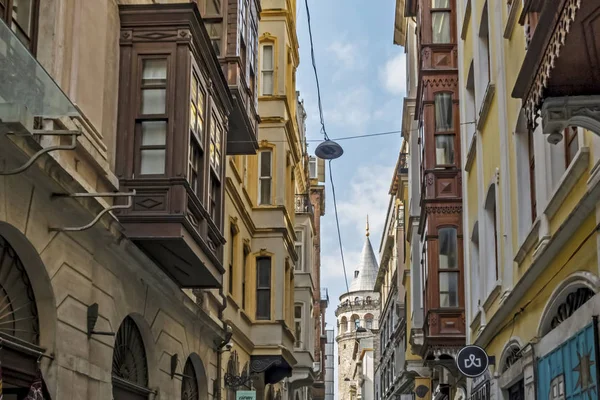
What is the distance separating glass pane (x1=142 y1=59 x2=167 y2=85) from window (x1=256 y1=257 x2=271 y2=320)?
14.6 m

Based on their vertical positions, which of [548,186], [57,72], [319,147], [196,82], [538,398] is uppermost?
[319,147]

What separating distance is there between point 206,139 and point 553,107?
881 cm

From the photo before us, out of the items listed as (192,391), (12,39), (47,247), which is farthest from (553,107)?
(192,391)

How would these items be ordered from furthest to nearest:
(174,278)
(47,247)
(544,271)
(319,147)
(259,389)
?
(259,389) → (319,147) → (174,278) → (544,271) → (47,247)

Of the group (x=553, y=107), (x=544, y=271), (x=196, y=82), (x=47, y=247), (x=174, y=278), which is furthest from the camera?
(x=174, y=278)

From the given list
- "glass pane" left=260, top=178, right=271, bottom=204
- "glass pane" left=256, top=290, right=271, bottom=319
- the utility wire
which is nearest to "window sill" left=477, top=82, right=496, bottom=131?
the utility wire

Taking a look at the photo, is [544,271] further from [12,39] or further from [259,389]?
[259,389]

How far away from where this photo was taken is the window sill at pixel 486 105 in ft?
56.9

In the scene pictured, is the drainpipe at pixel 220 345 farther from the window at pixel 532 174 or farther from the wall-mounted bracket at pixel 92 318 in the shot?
the window at pixel 532 174

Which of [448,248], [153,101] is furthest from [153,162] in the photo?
[448,248]

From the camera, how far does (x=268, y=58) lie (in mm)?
30875

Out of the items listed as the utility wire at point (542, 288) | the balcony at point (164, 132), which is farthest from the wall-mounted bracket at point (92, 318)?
the utility wire at point (542, 288)

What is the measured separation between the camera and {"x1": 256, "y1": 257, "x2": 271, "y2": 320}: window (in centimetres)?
2942

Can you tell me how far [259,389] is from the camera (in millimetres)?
31062
